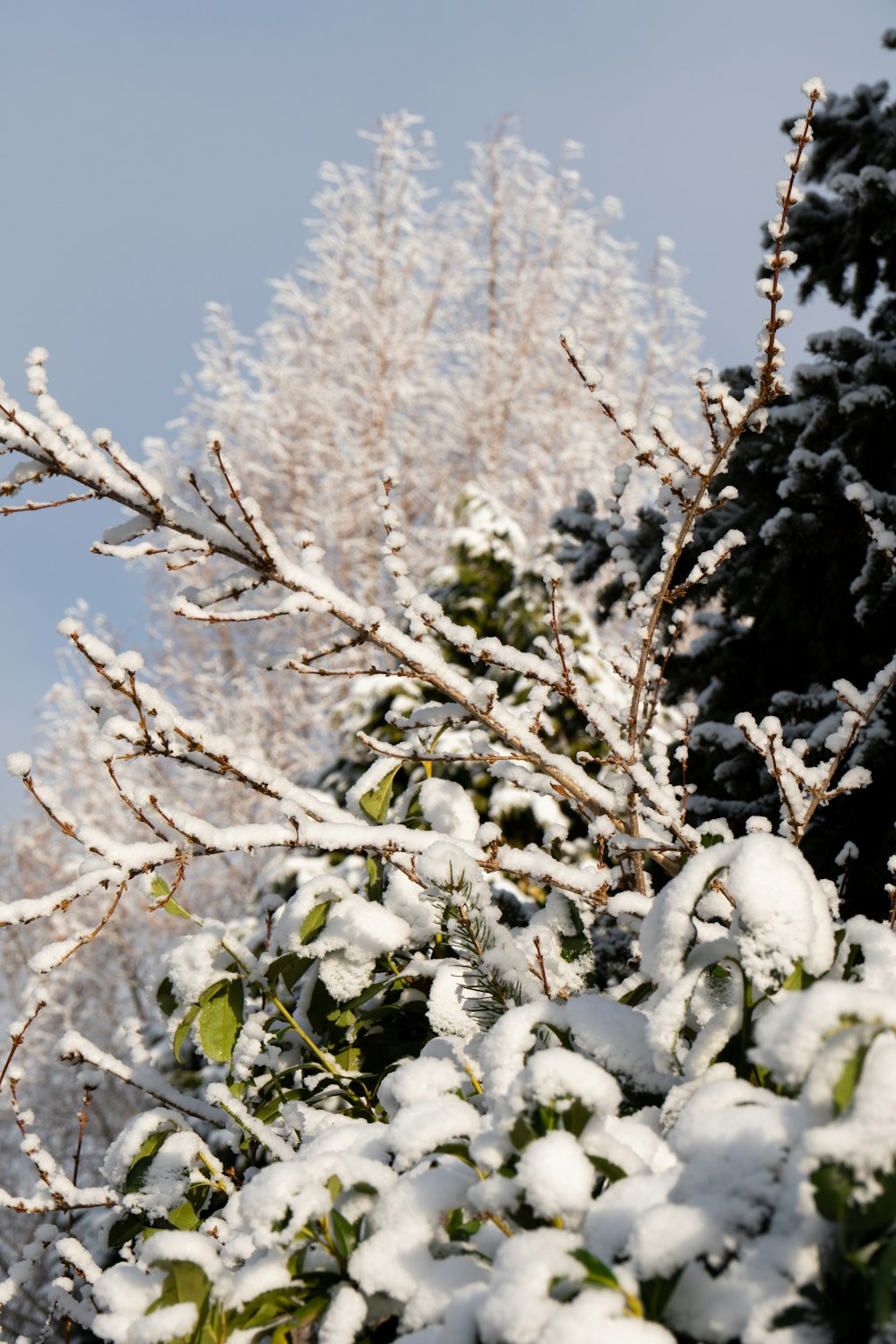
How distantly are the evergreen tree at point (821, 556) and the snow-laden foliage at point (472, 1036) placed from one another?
1073 mm

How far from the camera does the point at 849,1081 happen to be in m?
0.60

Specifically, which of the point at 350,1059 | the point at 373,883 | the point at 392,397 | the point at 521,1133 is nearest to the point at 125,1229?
the point at 350,1059

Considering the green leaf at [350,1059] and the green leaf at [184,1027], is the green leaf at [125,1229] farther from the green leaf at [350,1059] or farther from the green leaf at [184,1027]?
the green leaf at [350,1059]

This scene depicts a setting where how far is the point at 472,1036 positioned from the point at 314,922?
31 centimetres

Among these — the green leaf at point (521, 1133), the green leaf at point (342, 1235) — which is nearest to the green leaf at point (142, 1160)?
the green leaf at point (342, 1235)

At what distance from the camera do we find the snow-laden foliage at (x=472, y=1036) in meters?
0.63

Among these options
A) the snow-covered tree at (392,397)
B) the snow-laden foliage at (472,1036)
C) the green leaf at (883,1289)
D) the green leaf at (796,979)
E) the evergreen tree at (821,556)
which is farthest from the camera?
the snow-covered tree at (392,397)

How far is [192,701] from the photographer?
13523 millimetres

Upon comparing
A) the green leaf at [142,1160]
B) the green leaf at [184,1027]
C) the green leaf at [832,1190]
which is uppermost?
the green leaf at [184,1027]

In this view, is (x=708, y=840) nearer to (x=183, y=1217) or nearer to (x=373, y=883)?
(x=373, y=883)

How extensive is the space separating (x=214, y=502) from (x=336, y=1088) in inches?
34.7

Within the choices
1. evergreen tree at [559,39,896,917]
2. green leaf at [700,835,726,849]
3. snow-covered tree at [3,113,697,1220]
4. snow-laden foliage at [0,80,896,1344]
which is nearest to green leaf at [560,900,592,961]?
snow-laden foliage at [0,80,896,1344]

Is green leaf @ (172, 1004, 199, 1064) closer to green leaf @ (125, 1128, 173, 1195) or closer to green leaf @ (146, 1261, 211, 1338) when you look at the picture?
green leaf @ (125, 1128, 173, 1195)

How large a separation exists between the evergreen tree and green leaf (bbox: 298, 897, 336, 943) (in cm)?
165
